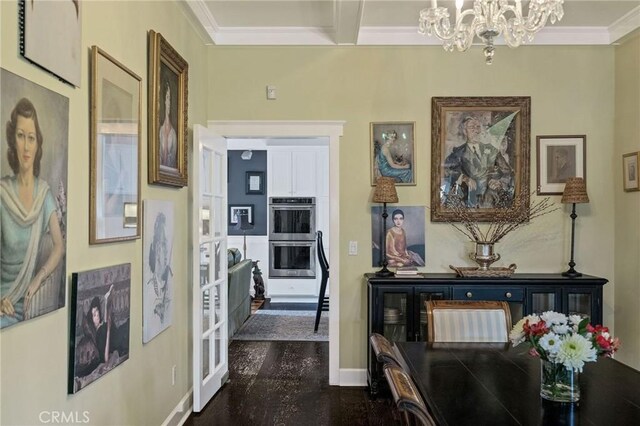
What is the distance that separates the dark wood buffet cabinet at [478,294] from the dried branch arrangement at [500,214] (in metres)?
0.44

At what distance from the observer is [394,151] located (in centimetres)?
384

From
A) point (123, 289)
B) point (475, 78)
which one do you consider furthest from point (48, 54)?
point (475, 78)

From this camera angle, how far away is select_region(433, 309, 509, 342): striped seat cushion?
259 centimetres

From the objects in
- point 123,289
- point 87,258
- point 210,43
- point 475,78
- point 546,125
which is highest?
point 210,43

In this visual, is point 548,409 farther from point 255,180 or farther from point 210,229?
point 255,180

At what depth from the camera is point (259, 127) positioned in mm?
3873

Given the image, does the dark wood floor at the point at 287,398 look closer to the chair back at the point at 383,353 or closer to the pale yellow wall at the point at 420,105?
the pale yellow wall at the point at 420,105

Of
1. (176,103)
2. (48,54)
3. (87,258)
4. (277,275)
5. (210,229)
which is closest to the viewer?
(48,54)

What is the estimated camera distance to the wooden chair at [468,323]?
259cm

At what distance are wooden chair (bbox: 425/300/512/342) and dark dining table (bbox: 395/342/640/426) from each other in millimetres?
212

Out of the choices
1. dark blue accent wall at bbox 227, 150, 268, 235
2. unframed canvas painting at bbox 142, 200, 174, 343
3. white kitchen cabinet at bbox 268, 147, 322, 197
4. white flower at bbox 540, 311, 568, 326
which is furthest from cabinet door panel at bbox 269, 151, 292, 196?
white flower at bbox 540, 311, 568, 326

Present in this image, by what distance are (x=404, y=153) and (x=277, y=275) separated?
4192 millimetres

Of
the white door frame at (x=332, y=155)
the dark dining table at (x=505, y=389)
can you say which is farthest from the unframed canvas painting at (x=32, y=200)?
the white door frame at (x=332, y=155)

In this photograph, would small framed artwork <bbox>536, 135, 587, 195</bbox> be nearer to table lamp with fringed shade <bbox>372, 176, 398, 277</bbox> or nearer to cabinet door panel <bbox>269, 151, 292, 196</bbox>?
table lamp with fringed shade <bbox>372, 176, 398, 277</bbox>
